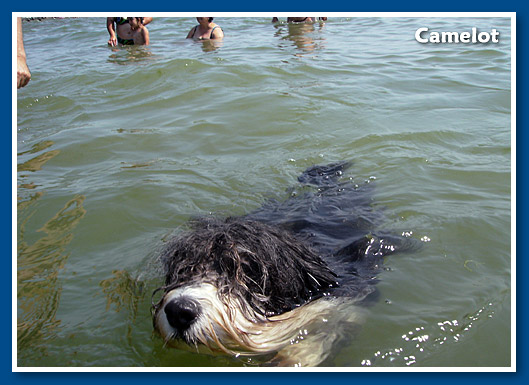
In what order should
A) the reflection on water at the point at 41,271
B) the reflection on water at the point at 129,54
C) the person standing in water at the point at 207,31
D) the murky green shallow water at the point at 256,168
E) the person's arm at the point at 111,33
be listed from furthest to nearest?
the person standing in water at the point at 207,31 < the person's arm at the point at 111,33 < the reflection on water at the point at 129,54 < the reflection on water at the point at 41,271 < the murky green shallow water at the point at 256,168

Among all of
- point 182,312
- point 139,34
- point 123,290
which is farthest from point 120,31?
point 182,312

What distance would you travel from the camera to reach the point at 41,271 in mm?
4762

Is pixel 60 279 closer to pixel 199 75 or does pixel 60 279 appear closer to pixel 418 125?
pixel 418 125

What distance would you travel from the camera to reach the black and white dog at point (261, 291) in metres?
3.14

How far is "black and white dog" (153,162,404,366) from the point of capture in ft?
10.3

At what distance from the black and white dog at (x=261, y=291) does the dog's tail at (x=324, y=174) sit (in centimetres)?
159

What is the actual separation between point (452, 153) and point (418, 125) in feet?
3.55

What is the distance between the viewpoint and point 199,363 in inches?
137

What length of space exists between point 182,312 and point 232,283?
427 millimetres

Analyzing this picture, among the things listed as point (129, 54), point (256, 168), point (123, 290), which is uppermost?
point (129, 54)

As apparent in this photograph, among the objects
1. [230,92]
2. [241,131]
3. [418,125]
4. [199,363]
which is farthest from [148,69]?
[199,363]

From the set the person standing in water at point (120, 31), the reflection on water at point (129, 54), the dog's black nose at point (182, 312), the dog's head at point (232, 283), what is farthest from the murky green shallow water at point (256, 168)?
the person standing in water at point (120, 31)

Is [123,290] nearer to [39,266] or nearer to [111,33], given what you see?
[39,266]

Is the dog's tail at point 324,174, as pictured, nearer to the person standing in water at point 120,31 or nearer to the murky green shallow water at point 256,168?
the murky green shallow water at point 256,168
